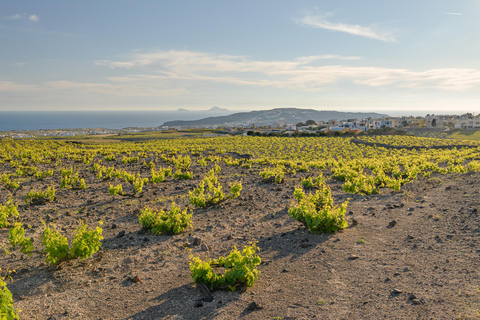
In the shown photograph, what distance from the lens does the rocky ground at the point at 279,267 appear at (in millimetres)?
4902

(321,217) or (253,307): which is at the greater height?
(321,217)

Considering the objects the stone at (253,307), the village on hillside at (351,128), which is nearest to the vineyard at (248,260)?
the stone at (253,307)

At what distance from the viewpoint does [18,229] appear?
6.62m

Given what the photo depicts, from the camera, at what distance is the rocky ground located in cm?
490

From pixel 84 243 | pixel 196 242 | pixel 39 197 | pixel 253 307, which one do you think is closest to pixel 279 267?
pixel 253 307

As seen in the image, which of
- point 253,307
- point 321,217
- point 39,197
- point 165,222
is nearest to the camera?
point 253,307

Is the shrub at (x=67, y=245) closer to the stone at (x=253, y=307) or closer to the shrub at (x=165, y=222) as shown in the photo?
the shrub at (x=165, y=222)

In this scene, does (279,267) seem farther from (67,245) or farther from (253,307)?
(67,245)

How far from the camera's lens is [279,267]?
6.47 m

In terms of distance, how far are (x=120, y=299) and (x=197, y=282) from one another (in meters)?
1.43

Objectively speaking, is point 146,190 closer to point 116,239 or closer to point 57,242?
point 116,239

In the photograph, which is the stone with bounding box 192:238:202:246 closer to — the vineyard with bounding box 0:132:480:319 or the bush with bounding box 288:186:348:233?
the vineyard with bounding box 0:132:480:319

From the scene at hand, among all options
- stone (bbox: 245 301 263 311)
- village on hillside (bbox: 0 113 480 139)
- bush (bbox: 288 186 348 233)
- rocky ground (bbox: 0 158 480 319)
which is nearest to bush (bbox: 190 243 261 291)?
rocky ground (bbox: 0 158 480 319)

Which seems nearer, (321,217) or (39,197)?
(321,217)
